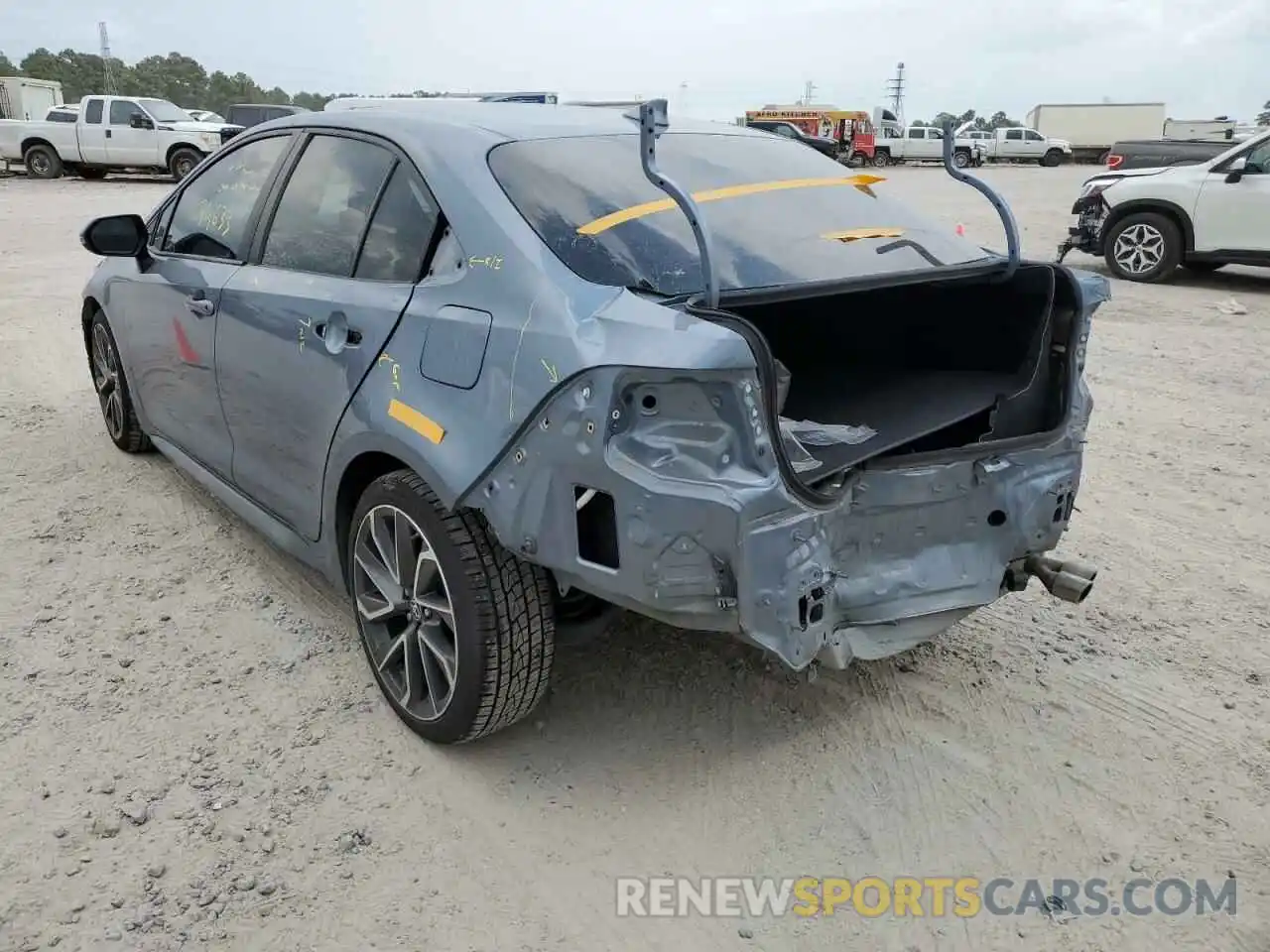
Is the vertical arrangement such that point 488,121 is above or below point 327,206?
above

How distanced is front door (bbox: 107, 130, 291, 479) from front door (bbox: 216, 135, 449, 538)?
0.15 meters

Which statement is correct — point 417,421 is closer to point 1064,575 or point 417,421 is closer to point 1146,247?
point 1064,575

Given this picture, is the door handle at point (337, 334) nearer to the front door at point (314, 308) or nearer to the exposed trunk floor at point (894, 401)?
the front door at point (314, 308)

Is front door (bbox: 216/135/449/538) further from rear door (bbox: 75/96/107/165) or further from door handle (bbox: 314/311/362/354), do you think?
rear door (bbox: 75/96/107/165)

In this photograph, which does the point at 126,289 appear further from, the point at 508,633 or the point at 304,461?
the point at 508,633

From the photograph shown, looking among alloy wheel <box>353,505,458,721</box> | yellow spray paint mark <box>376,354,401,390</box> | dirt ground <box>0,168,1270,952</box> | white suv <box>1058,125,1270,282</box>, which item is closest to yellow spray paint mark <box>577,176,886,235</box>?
dirt ground <box>0,168,1270,952</box>

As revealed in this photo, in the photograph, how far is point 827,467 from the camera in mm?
2457

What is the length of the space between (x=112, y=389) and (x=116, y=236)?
1.29m

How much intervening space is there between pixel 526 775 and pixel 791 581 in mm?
1045

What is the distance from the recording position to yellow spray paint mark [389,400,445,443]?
2.54 metres

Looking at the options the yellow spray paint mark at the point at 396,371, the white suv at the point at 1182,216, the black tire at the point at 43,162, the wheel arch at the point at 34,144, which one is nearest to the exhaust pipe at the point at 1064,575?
the yellow spray paint mark at the point at 396,371

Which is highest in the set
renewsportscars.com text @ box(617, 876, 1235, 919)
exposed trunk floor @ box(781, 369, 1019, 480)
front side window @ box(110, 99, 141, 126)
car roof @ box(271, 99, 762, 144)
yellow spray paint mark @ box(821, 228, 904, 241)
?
front side window @ box(110, 99, 141, 126)

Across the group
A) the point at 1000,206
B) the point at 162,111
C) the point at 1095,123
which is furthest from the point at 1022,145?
the point at 1000,206

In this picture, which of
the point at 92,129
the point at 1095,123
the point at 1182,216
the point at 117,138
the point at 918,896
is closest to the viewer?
the point at 918,896
